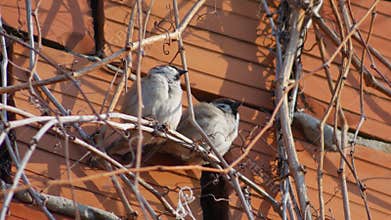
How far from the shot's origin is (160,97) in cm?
359

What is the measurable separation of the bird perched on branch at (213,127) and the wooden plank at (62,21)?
48cm

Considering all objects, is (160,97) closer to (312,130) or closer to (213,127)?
(213,127)

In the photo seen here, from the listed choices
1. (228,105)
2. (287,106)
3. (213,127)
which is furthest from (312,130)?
(213,127)

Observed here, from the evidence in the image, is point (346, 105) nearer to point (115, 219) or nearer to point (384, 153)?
point (384, 153)

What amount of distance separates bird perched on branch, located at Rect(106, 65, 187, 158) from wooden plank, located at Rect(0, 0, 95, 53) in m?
0.25

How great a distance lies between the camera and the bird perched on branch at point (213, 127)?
343cm

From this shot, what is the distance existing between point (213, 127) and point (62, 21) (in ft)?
Result: 2.45

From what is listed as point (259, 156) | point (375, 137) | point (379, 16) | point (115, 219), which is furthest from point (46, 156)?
point (379, 16)

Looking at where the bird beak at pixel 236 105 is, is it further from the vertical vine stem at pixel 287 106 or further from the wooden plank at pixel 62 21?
the wooden plank at pixel 62 21

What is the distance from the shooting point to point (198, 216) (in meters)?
3.24

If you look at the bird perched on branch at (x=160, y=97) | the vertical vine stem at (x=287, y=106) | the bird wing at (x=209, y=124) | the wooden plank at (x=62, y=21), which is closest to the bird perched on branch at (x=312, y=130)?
the vertical vine stem at (x=287, y=106)

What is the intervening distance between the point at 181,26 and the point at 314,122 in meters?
0.80

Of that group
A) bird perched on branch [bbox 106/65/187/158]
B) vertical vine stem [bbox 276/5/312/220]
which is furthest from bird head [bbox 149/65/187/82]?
vertical vine stem [bbox 276/5/312/220]

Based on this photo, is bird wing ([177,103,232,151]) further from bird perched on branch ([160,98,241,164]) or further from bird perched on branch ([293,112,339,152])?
bird perched on branch ([293,112,339,152])
